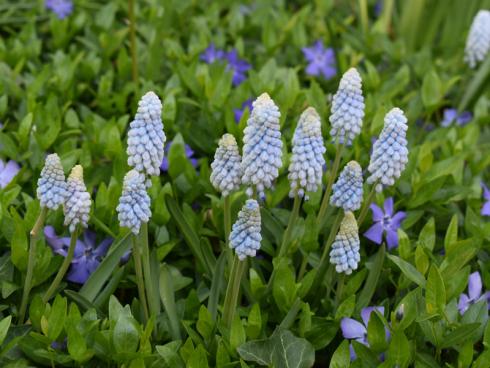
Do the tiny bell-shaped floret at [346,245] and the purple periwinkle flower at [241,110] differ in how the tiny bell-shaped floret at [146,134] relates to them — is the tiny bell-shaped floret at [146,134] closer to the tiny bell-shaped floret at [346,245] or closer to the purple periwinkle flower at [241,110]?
the tiny bell-shaped floret at [346,245]

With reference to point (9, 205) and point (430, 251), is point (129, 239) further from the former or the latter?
point (430, 251)

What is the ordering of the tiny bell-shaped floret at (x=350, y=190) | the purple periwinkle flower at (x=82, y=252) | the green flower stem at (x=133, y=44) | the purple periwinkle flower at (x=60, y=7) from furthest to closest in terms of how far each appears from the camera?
the purple periwinkle flower at (x=60, y=7) → the green flower stem at (x=133, y=44) → the purple periwinkle flower at (x=82, y=252) → the tiny bell-shaped floret at (x=350, y=190)

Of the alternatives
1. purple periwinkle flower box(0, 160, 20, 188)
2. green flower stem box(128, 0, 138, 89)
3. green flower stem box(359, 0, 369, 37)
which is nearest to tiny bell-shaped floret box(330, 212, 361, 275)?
Answer: purple periwinkle flower box(0, 160, 20, 188)

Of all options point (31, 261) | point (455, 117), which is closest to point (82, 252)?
point (31, 261)

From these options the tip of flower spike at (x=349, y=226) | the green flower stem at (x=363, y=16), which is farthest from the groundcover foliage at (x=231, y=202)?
the green flower stem at (x=363, y=16)

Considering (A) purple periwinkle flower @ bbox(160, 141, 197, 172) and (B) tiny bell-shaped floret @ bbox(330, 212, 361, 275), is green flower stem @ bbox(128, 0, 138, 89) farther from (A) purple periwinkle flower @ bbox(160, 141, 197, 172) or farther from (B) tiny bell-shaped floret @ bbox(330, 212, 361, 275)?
(B) tiny bell-shaped floret @ bbox(330, 212, 361, 275)
